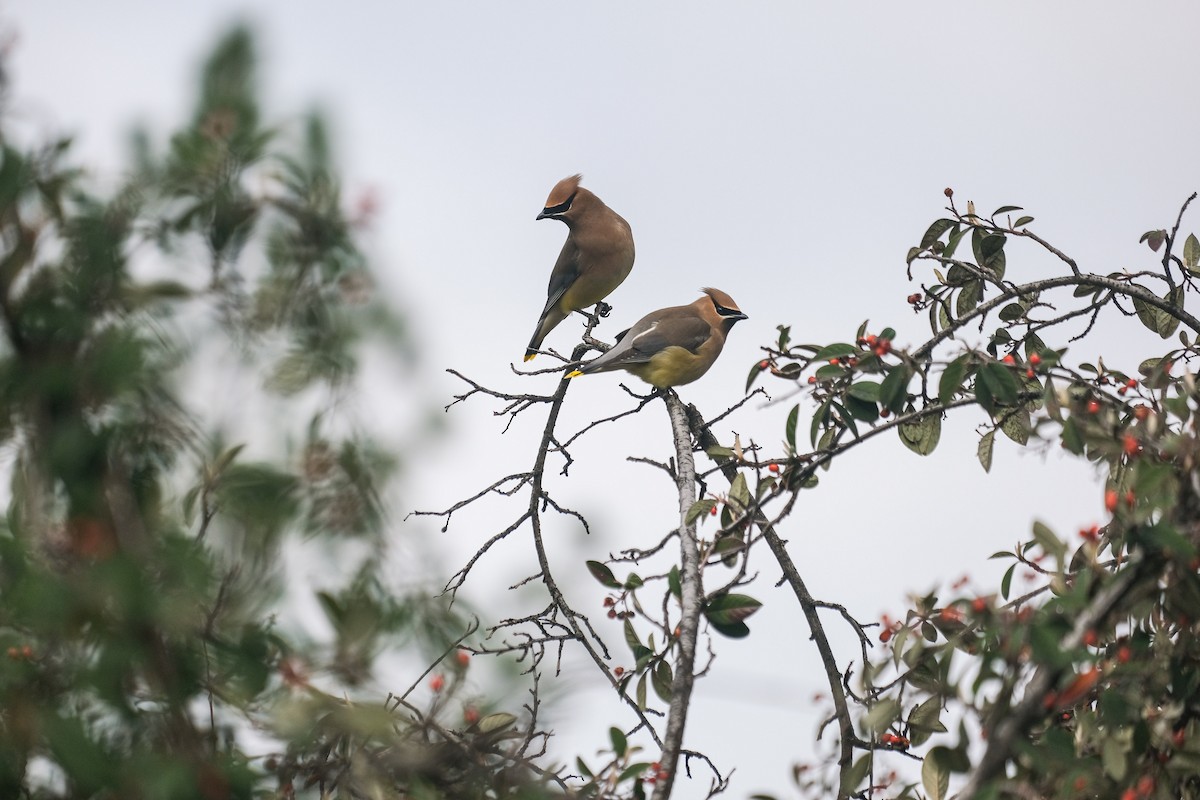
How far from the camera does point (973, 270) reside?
148 inches

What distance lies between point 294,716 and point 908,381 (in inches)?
73.1

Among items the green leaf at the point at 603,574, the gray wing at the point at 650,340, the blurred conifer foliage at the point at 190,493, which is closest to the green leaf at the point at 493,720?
the blurred conifer foliage at the point at 190,493

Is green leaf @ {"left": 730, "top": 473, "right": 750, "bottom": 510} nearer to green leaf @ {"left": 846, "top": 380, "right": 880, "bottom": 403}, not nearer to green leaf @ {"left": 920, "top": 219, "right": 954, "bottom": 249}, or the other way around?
green leaf @ {"left": 846, "top": 380, "right": 880, "bottom": 403}

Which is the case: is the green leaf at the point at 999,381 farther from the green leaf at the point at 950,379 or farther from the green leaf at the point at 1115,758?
the green leaf at the point at 1115,758

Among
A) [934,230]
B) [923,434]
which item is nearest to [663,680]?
[923,434]

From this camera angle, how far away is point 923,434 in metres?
3.44

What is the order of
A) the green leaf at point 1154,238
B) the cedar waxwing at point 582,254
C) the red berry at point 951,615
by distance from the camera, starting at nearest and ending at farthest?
1. the red berry at point 951,615
2. the green leaf at point 1154,238
3. the cedar waxwing at point 582,254

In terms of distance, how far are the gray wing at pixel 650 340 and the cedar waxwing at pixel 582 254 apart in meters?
1.30

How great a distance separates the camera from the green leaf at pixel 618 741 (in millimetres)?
2516

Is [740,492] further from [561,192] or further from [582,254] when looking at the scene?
[561,192]

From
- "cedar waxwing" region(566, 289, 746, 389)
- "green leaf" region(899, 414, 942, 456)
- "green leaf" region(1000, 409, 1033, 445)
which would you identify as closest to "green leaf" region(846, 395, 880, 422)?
"green leaf" region(899, 414, 942, 456)

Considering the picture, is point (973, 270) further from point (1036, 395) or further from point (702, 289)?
point (702, 289)

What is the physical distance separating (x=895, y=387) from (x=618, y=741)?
1.15m

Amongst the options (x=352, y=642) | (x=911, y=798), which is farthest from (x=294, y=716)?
(x=911, y=798)
